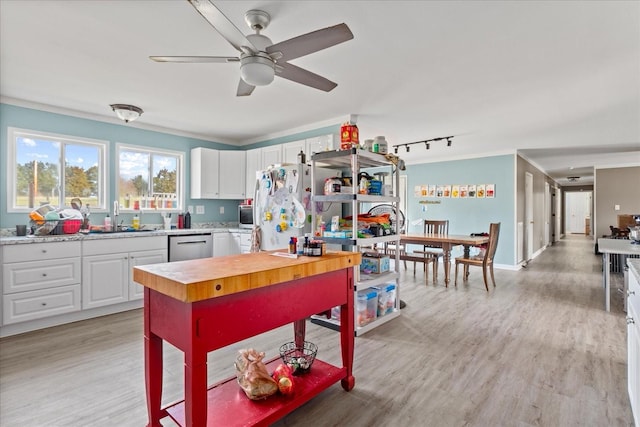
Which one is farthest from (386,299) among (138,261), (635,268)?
(138,261)

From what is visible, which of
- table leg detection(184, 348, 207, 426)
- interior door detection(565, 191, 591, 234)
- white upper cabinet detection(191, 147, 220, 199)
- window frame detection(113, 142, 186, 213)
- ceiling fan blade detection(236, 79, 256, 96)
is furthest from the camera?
interior door detection(565, 191, 591, 234)

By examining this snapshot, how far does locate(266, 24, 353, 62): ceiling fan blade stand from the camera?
163 cm

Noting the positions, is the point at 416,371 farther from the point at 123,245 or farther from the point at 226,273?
the point at 123,245

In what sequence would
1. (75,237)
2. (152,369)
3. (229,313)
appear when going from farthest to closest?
(75,237)
(152,369)
(229,313)

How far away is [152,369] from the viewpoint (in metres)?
1.62

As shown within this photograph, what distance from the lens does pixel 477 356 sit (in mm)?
2609

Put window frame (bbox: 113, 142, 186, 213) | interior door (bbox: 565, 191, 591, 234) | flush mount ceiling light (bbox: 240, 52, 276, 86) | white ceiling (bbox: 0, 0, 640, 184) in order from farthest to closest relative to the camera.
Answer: interior door (bbox: 565, 191, 591, 234), window frame (bbox: 113, 142, 186, 213), white ceiling (bbox: 0, 0, 640, 184), flush mount ceiling light (bbox: 240, 52, 276, 86)

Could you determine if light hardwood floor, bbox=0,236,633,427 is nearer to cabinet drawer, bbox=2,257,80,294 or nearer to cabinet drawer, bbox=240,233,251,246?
cabinet drawer, bbox=2,257,80,294

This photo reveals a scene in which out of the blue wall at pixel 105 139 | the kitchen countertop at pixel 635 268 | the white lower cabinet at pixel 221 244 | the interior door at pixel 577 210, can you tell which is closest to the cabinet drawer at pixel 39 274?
the blue wall at pixel 105 139

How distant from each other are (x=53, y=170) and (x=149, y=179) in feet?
3.47

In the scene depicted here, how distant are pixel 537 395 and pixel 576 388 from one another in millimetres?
316

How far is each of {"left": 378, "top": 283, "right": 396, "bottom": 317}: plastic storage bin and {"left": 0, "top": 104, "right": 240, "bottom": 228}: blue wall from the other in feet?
10.1

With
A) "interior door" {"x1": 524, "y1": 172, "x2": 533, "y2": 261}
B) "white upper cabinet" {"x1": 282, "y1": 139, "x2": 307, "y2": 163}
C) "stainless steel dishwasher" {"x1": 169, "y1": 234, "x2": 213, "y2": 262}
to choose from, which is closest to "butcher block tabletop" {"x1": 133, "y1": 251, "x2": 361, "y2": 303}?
"stainless steel dishwasher" {"x1": 169, "y1": 234, "x2": 213, "y2": 262}

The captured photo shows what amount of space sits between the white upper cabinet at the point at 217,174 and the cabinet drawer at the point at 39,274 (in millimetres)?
1912
